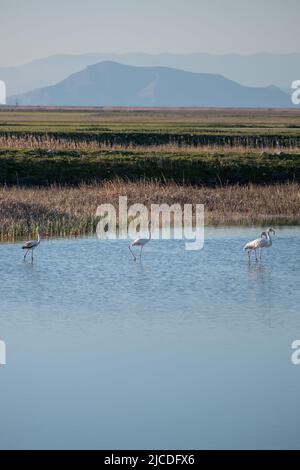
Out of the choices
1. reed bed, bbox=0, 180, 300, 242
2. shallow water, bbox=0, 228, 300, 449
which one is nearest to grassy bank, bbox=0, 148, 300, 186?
reed bed, bbox=0, 180, 300, 242

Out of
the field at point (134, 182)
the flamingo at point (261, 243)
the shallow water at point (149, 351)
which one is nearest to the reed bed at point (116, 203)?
the field at point (134, 182)

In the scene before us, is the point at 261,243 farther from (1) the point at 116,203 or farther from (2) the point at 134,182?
(2) the point at 134,182

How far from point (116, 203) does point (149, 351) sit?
12173mm

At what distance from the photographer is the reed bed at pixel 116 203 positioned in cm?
2119

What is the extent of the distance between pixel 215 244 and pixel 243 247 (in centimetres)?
68

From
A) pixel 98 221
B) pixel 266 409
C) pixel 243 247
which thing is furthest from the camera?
pixel 98 221

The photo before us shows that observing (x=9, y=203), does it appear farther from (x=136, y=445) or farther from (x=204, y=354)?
(x=136, y=445)

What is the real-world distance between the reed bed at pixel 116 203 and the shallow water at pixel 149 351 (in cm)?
272

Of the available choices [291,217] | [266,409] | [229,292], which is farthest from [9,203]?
[266,409]

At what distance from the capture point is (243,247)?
1938 centimetres

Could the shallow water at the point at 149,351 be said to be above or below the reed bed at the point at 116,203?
below

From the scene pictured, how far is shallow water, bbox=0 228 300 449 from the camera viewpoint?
917cm

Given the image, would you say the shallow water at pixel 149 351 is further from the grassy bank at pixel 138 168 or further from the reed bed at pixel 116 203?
the grassy bank at pixel 138 168

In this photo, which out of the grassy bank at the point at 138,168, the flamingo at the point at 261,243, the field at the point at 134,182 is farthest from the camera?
the grassy bank at the point at 138,168
